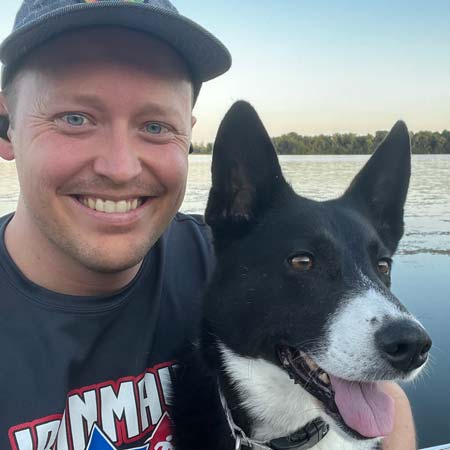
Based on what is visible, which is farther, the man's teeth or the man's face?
the man's teeth

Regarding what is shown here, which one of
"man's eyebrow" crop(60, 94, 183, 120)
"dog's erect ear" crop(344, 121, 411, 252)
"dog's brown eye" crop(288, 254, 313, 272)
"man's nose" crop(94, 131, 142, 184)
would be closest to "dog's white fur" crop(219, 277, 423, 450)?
"dog's brown eye" crop(288, 254, 313, 272)

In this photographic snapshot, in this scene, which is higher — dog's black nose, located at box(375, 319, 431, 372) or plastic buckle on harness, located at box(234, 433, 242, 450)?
dog's black nose, located at box(375, 319, 431, 372)

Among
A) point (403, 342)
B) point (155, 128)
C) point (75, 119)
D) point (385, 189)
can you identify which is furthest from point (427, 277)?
point (75, 119)

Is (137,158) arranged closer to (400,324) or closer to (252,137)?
(252,137)

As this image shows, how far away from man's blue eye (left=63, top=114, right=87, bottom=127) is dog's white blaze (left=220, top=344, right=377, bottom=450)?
103 centimetres

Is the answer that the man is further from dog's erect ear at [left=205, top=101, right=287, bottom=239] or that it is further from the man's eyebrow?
dog's erect ear at [left=205, top=101, right=287, bottom=239]

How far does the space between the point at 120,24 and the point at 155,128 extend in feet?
1.18

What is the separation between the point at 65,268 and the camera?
1662 mm

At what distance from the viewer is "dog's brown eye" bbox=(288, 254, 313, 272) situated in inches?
66.7

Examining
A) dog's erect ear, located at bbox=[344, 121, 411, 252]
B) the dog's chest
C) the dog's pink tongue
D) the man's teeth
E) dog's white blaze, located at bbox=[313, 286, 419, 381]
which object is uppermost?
dog's erect ear, located at bbox=[344, 121, 411, 252]

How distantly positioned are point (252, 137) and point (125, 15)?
64cm

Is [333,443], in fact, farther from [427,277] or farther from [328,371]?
[427,277]

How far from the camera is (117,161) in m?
1.53

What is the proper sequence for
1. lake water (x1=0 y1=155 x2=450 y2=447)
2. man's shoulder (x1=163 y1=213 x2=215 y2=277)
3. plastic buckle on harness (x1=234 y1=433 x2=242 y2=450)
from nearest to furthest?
plastic buckle on harness (x1=234 y1=433 x2=242 y2=450), man's shoulder (x1=163 y1=213 x2=215 y2=277), lake water (x1=0 y1=155 x2=450 y2=447)
